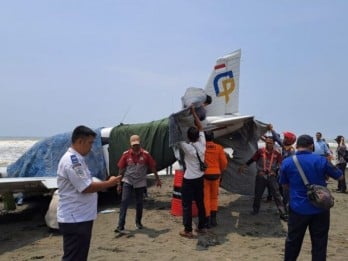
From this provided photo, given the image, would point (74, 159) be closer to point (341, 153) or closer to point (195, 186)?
point (195, 186)

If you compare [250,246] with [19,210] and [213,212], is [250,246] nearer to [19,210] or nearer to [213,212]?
[213,212]

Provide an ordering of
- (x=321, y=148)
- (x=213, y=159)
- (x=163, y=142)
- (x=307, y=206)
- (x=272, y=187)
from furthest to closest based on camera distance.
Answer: (x=321, y=148), (x=163, y=142), (x=272, y=187), (x=213, y=159), (x=307, y=206)

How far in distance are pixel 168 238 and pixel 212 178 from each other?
1336 millimetres

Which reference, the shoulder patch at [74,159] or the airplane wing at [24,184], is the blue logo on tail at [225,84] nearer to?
the airplane wing at [24,184]

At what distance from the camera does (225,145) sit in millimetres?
11203

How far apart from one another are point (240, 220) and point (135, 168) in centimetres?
252

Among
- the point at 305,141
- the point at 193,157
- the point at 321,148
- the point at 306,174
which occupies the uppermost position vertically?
the point at 305,141

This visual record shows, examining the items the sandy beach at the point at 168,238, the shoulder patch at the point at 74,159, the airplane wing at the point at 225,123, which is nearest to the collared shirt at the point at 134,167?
the sandy beach at the point at 168,238

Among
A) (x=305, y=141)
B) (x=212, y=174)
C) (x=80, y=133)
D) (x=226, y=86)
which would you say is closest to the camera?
(x=80, y=133)

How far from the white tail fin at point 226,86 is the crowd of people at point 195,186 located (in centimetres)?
258

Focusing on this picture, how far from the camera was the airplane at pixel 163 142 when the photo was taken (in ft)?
34.8

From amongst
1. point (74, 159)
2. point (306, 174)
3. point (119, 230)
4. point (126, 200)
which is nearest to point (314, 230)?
point (306, 174)

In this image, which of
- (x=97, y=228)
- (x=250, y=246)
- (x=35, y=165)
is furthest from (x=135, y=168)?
(x=35, y=165)

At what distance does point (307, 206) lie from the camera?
192 inches
